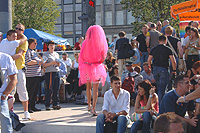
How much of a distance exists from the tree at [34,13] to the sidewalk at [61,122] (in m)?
34.6

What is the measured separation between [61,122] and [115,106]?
140 centimetres

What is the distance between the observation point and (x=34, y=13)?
44.3 m

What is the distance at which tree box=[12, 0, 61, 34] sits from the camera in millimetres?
43469

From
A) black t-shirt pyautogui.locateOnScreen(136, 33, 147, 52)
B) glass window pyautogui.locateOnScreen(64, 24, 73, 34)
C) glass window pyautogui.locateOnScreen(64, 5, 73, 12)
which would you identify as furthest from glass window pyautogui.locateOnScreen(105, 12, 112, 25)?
black t-shirt pyautogui.locateOnScreen(136, 33, 147, 52)

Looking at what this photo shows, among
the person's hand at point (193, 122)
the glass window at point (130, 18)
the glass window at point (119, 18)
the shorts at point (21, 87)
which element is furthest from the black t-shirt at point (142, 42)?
the glass window at point (119, 18)

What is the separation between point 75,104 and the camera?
11.5 meters

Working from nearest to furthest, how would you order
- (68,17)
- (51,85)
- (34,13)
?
1. (51,85)
2. (34,13)
3. (68,17)

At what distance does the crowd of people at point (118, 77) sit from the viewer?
19.8 feet

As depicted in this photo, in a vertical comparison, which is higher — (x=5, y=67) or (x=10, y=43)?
(x=10, y=43)

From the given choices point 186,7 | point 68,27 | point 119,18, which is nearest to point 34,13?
point 119,18

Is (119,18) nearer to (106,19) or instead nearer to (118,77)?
(106,19)

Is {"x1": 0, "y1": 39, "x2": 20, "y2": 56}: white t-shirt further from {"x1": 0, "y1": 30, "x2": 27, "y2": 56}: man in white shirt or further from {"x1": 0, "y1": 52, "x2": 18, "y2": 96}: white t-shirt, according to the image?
{"x1": 0, "y1": 52, "x2": 18, "y2": 96}: white t-shirt

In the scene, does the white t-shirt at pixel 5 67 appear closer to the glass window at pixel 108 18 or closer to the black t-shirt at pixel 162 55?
the black t-shirt at pixel 162 55

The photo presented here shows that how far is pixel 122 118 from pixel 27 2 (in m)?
39.7
